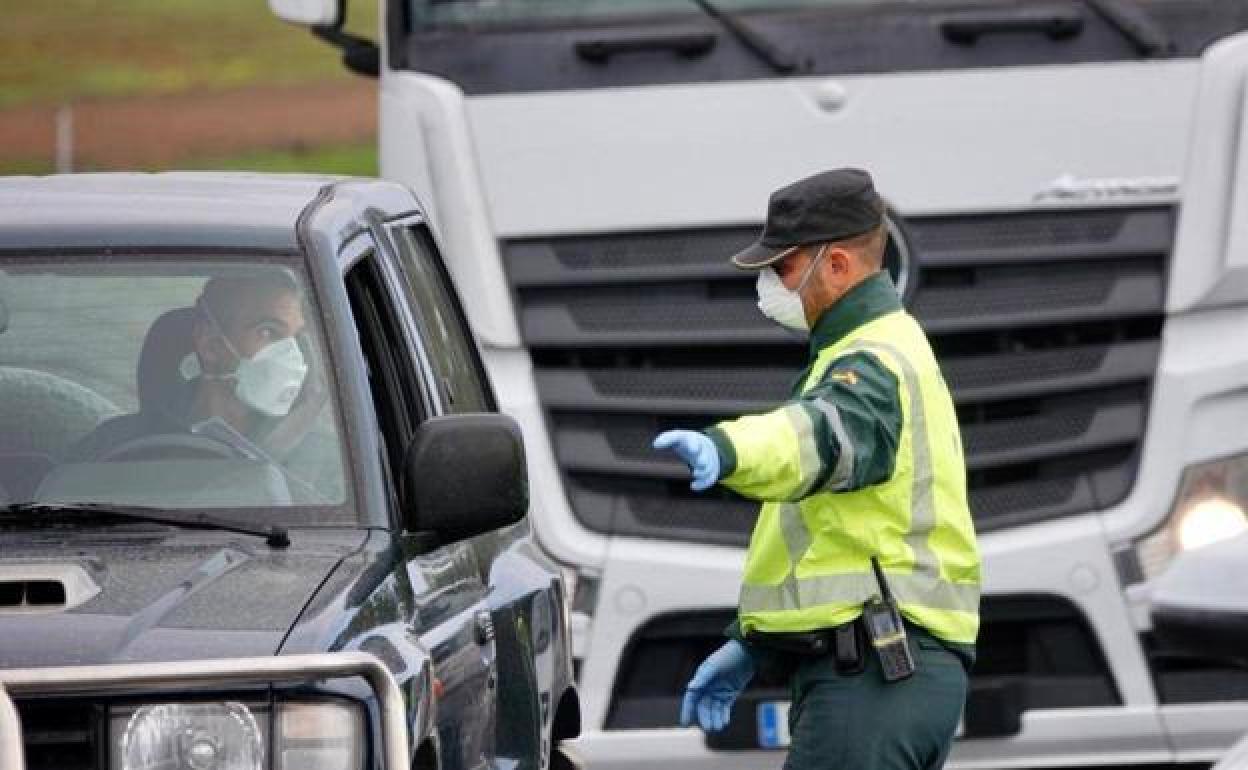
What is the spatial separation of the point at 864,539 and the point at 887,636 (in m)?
0.19

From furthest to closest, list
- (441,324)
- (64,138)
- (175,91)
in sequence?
(175,91) < (64,138) < (441,324)

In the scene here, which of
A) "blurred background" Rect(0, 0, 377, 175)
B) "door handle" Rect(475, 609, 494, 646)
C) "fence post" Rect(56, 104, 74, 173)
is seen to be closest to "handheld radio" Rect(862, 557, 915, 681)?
"door handle" Rect(475, 609, 494, 646)

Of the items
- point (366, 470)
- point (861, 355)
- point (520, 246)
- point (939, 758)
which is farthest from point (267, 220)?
point (520, 246)

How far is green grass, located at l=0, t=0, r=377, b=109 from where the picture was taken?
5122 centimetres

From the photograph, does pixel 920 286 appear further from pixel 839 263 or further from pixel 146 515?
pixel 146 515

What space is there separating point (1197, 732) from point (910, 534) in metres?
3.05

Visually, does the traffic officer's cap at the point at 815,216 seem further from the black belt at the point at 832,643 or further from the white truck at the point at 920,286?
the white truck at the point at 920,286

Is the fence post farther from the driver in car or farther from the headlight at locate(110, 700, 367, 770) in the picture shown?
the headlight at locate(110, 700, 367, 770)

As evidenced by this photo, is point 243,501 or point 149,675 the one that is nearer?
point 149,675

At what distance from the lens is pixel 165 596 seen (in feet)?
19.1

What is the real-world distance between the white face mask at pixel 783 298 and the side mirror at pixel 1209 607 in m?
2.71

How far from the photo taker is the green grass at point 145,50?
51.2m

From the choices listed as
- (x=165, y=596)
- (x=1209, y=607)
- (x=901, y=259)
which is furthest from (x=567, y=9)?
(x=1209, y=607)

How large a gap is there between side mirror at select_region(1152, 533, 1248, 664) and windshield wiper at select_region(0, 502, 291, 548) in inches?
75.8
